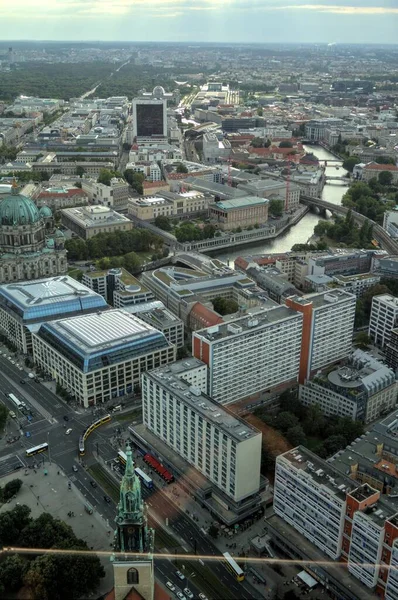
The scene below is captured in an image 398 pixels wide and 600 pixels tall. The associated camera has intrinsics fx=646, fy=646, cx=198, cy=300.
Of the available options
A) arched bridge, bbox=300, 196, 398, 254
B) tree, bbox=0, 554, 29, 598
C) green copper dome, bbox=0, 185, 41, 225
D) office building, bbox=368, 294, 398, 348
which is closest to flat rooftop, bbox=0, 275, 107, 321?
green copper dome, bbox=0, 185, 41, 225

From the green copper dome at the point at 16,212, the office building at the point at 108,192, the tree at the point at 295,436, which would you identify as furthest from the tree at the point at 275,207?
the tree at the point at 295,436

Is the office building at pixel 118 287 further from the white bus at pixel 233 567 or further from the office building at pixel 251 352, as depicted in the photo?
the white bus at pixel 233 567

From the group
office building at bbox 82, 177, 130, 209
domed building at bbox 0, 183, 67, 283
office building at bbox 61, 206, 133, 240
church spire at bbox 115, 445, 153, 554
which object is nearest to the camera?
church spire at bbox 115, 445, 153, 554

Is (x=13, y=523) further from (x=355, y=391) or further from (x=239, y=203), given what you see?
(x=239, y=203)

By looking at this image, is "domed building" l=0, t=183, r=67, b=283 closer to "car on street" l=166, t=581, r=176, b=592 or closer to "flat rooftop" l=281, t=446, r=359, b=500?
"flat rooftop" l=281, t=446, r=359, b=500

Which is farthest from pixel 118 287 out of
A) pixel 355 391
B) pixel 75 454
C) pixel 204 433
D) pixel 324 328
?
pixel 204 433

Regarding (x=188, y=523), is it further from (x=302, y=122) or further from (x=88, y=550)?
(x=302, y=122)
